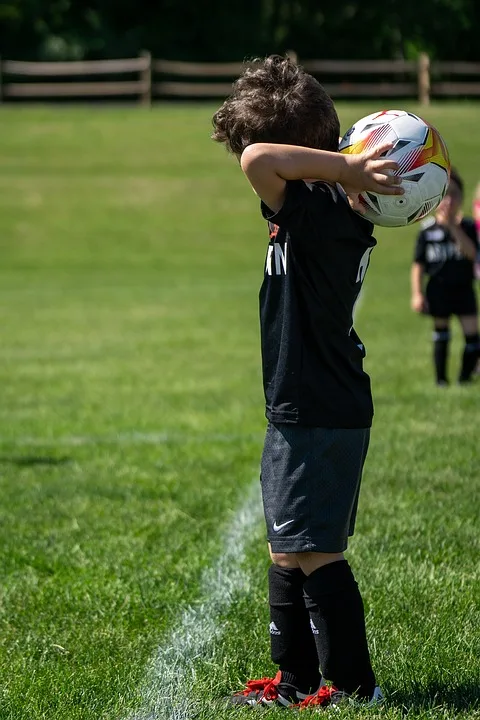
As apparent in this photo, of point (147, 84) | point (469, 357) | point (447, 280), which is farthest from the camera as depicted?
point (147, 84)

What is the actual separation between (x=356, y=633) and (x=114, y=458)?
428cm

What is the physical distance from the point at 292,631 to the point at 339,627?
0.75 feet

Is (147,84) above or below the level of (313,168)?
above

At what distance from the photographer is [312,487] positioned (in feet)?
10.7

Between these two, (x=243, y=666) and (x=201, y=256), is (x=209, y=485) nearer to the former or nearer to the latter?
(x=243, y=666)

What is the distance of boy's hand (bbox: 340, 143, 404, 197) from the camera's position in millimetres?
3100

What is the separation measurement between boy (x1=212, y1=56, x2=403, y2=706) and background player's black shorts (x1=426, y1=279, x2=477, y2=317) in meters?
7.22

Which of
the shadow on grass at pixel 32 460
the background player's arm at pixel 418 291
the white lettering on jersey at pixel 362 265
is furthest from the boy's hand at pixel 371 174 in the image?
the background player's arm at pixel 418 291

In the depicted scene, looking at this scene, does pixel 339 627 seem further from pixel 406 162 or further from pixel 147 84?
pixel 147 84

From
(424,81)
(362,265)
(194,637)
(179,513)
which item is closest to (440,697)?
(194,637)

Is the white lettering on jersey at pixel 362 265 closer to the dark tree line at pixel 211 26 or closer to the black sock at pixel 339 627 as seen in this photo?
the black sock at pixel 339 627

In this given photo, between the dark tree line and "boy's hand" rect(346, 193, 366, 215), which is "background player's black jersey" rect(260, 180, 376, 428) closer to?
"boy's hand" rect(346, 193, 366, 215)

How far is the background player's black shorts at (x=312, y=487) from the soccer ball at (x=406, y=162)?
67 cm

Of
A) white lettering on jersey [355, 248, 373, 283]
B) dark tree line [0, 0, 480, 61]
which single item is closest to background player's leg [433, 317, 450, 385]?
white lettering on jersey [355, 248, 373, 283]
